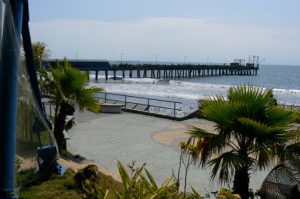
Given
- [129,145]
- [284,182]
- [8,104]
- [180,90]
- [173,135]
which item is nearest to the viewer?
[8,104]

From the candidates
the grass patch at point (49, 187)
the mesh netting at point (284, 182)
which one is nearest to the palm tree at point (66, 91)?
the grass patch at point (49, 187)

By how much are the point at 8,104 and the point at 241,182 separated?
3.46 meters

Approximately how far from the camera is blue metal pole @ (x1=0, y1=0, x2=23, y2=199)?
4.39 m

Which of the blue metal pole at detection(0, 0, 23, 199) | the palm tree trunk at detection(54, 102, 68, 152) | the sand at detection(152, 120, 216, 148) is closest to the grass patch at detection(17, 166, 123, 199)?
the blue metal pole at detection(0, 0, 23, 199)

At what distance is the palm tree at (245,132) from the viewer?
5.64 meters

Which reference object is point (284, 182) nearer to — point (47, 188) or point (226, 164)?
point (226, 164)

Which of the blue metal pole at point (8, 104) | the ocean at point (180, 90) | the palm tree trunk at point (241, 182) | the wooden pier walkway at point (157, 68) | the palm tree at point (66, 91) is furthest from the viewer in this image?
the wooden pier walkway at point (157, 68)

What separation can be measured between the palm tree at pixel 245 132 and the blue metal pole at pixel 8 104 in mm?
2424

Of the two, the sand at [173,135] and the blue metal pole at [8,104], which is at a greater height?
the blue metal pole at [8,104]

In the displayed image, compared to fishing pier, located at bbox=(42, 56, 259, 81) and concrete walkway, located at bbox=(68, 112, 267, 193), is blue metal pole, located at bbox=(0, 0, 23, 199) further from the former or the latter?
fishing pier, located at bbox=(42, 56, 259, 81)

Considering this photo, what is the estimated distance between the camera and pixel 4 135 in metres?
4.38

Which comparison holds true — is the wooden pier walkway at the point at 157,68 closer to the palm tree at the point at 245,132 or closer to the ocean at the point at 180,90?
the ocean at the point at 180,90

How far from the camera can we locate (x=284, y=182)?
5871 mm

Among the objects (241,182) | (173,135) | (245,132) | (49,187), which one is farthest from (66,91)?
(245,132)
